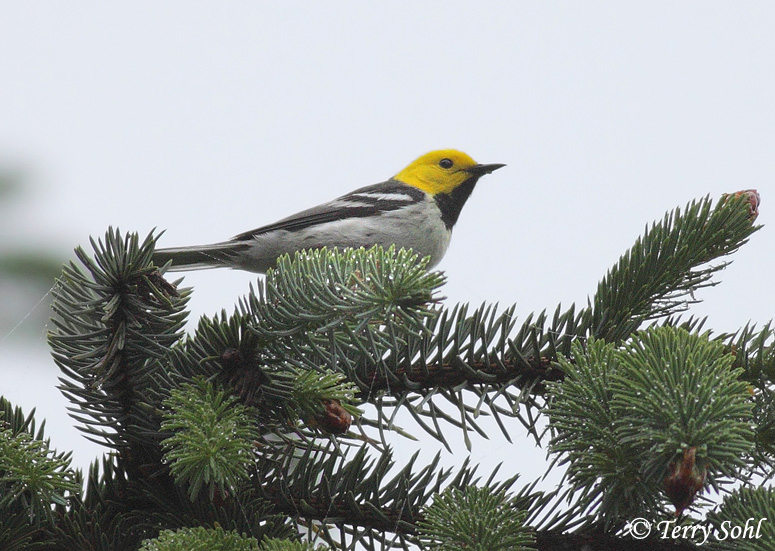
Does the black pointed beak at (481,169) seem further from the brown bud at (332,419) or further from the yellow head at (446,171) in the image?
the brown bud at (332,419)

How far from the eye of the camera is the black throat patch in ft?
18.8

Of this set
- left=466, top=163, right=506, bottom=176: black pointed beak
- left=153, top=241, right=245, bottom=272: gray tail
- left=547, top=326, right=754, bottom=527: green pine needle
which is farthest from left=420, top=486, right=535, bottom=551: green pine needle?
left=466, top=163, right=506, bottom=176: black pointed beak

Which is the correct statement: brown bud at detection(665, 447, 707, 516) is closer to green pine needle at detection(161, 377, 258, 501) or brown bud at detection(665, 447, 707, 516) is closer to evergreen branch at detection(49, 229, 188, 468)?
green pine needle at detection(161, 377, 258, 501)

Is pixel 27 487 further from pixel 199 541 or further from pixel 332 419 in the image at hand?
pixel 332 419

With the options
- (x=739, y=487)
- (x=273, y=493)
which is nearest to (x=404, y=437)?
(x=273, y=493)

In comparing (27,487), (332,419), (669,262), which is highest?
(669,262)

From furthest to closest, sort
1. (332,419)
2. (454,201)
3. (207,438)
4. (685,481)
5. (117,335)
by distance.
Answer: (454,201) < (332,419) < (117,335) < (207,438) < (685,481)

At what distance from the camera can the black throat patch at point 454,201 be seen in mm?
5745

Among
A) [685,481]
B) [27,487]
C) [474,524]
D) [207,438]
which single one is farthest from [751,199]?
[27,487]

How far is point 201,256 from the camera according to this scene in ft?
15.3

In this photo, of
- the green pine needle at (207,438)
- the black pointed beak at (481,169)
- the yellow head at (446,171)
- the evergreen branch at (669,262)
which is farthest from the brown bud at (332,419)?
the black pointed beak at (481,169)

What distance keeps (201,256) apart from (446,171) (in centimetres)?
233

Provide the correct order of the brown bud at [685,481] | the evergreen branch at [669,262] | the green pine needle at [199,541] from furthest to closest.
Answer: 1. the evergreen branch at [669,262]
2. the green pine needle at [199,541]
3. the brown bud at [685,481]

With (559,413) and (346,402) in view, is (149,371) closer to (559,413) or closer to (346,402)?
(346,402)
